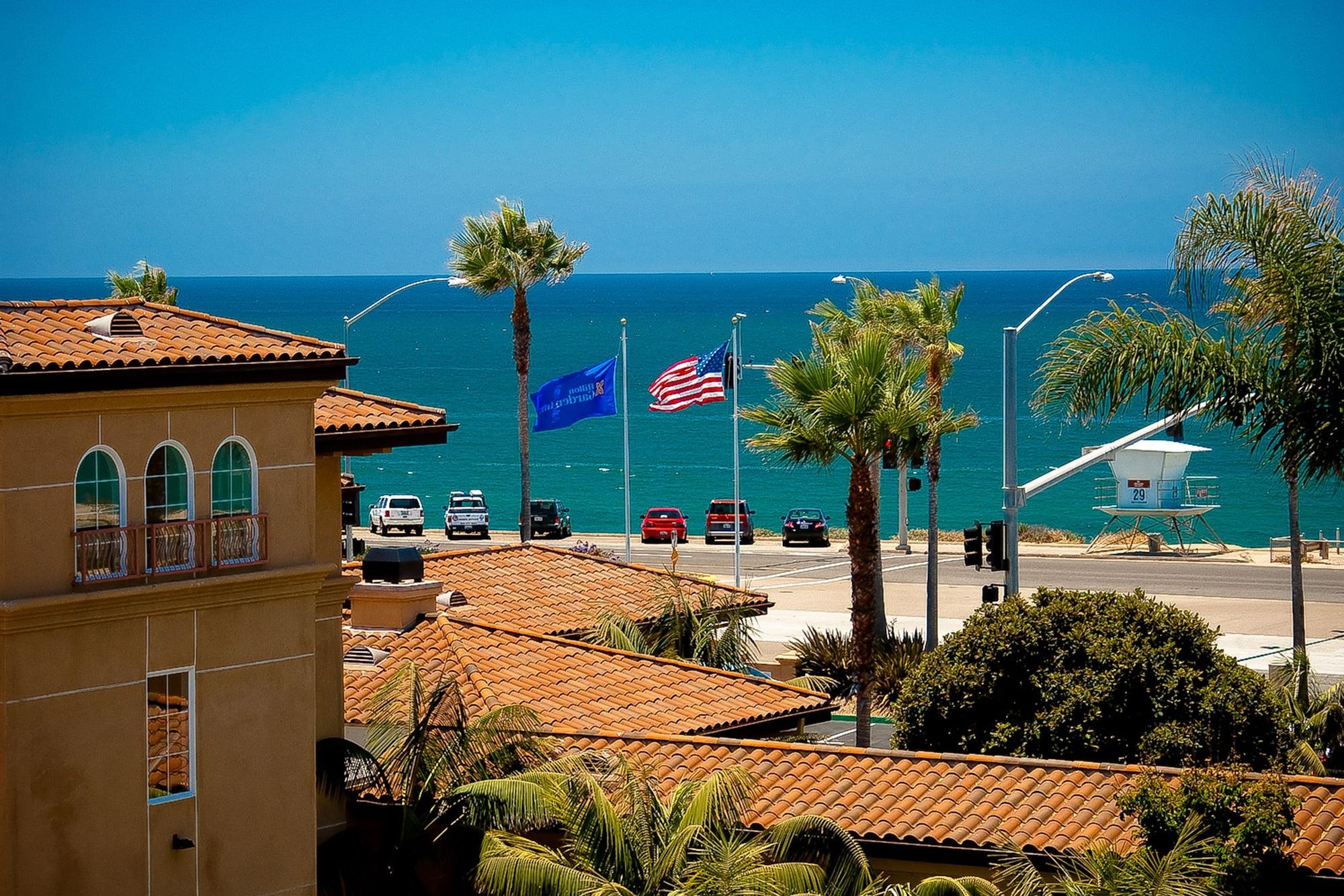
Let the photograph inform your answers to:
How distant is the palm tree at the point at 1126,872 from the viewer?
46.0ft

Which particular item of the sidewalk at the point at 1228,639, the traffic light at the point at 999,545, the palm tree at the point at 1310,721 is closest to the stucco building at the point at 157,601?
the palm tree at the point at 1310,721

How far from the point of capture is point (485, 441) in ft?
457

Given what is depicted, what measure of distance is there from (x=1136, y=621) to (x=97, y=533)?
43.2ft

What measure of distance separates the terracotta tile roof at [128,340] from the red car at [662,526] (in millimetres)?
52824

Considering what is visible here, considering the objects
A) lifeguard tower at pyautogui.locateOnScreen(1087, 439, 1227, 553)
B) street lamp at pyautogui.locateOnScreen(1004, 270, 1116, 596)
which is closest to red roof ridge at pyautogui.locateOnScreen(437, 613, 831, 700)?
street lamp at pyautogui.locateOnScreen(1004, 270, 1116, 596)

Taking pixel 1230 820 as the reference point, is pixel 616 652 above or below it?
above

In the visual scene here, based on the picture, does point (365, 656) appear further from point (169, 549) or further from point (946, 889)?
point (946, 889)

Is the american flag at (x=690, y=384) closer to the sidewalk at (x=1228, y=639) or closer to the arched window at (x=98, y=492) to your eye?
the sidewalk at (x=1228, y=639)

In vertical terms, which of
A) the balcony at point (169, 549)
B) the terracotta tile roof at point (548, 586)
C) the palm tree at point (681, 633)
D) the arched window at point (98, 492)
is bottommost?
the palm tree at point (681, 633)

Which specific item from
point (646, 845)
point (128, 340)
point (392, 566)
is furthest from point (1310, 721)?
point (128, 340)

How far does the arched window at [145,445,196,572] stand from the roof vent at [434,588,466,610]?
1125 cm

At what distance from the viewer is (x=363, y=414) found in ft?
59.2

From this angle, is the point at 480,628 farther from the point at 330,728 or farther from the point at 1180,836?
the point at 1180,836

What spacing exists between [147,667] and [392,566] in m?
9.66
